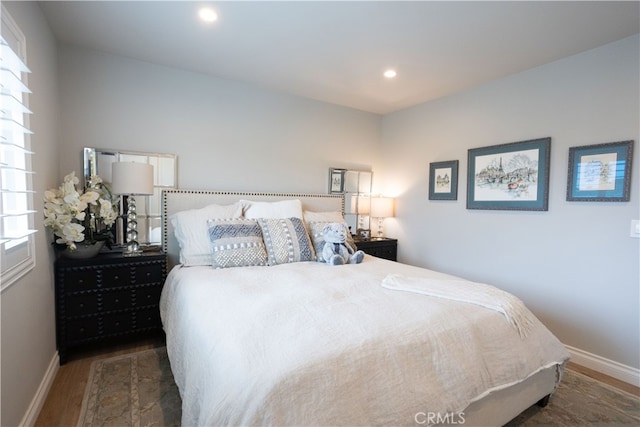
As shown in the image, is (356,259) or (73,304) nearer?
(73,304)

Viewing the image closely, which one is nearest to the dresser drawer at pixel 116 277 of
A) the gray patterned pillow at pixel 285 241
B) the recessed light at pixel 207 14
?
the gray patterned pillow at pixel 285 241

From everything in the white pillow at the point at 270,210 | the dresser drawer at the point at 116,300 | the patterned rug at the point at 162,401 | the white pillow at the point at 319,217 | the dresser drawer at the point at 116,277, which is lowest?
the patterned rug at the point at 162,401

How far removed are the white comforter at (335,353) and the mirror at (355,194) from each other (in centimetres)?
220

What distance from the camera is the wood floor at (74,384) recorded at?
5.65 feet

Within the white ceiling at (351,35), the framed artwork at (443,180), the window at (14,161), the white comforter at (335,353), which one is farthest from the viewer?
the framed artwork at (443,180)

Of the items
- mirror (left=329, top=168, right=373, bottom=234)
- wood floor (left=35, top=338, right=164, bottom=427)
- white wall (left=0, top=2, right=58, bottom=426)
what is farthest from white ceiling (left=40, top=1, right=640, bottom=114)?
wood floor (left=35, top=338, right=164, bottom=427)

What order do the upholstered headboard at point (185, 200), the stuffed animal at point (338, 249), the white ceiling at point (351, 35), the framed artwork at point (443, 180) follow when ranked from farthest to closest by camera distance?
the framed artwork at point (443, 180) < the upholstered headboard at point (185, 200) < the stuffed animal at point (338, 249) < the white ceiling at point (351, 35)

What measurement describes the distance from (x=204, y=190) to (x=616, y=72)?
360cm

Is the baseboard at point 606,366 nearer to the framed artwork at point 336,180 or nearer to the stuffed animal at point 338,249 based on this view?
the stuffed animal at point 338,249

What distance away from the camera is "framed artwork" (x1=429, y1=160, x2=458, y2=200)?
11.2 ft

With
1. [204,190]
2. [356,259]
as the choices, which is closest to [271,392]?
[356,259]

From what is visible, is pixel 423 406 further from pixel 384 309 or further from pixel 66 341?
pixel 66 341

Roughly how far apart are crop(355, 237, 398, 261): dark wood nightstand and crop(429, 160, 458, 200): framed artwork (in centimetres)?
76

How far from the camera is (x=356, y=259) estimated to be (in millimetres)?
2654
